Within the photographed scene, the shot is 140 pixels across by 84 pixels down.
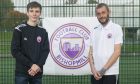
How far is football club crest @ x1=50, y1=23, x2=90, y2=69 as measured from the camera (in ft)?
29.1

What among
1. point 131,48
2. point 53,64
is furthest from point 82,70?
point 131,48

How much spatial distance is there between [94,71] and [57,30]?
2367mm

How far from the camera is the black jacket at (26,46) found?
6.39m

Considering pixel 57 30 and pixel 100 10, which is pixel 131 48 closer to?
pixel 57 30

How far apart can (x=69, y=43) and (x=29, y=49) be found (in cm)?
252

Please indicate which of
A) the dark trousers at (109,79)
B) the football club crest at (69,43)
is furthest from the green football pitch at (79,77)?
the dark trousers at (109,79)

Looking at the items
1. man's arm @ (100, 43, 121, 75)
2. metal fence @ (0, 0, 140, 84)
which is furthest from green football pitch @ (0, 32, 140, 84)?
man's arm @ (100, 43, 121, 75)

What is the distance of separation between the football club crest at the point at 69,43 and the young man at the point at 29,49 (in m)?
2.33

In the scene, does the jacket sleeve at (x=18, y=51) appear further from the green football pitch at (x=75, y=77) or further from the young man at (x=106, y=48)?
the green football pitch at (x=75, y=77)

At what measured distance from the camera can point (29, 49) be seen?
6418 millimetres

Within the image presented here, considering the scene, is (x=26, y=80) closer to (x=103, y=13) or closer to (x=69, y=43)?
(x=103, y=13)

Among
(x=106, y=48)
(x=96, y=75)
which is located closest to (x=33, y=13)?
(x=106, y=48)

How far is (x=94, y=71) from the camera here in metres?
6.68

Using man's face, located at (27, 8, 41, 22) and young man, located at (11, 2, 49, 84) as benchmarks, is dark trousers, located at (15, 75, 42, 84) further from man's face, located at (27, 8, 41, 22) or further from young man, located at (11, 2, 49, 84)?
man's face, located at (27, 8, 41, 22)
